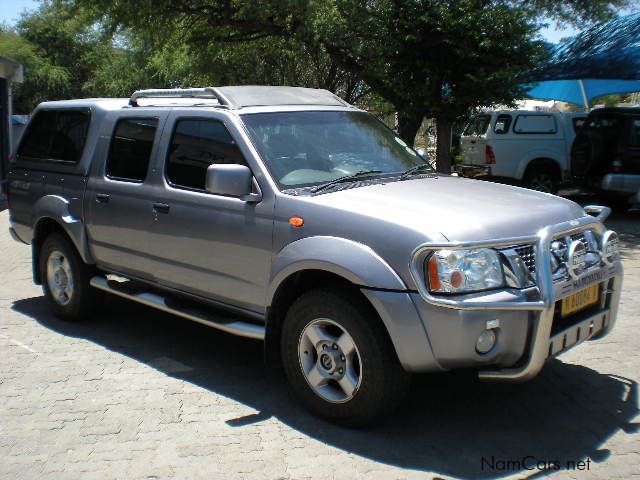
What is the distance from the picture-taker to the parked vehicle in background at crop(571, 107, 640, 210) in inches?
496

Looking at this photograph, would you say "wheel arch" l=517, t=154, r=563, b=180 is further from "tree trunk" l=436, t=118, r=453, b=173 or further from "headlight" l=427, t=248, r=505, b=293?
"headlight" l=427, t=248, r=505, b=293

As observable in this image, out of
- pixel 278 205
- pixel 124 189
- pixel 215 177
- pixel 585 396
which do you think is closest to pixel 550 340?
pixel 585 396

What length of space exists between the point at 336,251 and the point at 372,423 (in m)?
0.99

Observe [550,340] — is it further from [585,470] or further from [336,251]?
[336,251]

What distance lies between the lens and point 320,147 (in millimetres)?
5043

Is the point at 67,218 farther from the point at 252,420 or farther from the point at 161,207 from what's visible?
the point at 252,420

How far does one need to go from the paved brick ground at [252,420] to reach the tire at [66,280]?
0.41 metres

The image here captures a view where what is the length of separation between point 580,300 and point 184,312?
103 inches

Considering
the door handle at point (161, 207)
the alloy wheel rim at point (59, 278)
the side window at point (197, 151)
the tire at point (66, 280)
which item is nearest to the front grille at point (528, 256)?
the side window at point (197, 151)

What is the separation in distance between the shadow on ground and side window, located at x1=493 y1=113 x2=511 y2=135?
10455 mm

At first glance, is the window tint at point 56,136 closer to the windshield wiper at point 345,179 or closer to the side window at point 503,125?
the windshield wiper at point 345,179

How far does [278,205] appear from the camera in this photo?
14.9 ft

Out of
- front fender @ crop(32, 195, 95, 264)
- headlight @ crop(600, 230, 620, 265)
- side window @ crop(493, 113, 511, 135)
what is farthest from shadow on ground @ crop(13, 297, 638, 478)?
side window @ crop(493, 113, 511, 135)

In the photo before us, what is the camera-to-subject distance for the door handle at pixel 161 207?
17.3 ft
